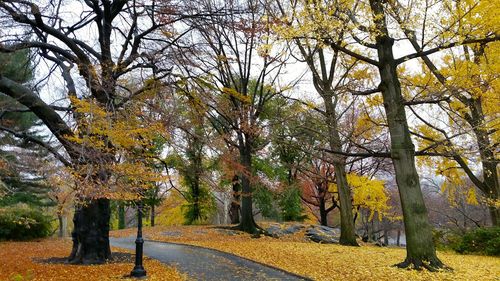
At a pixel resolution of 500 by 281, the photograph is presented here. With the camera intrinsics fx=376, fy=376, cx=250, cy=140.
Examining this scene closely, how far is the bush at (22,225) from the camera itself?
18984mm

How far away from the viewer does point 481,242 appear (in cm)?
1412

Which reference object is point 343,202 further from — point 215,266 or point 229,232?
point 215,266

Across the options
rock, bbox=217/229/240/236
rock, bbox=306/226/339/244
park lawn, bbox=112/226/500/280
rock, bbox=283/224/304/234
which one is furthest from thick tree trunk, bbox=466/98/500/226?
rock, bbox=217/229/240/236

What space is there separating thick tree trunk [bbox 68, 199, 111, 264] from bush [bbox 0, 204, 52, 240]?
9.02m

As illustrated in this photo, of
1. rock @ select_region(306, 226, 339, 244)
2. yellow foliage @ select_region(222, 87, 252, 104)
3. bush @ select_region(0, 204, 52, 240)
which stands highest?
yellow foliage @ select_region(222, 87, 252, 104)

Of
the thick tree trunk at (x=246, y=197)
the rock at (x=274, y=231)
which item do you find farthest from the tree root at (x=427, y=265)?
the rock at (x=274, y=231)

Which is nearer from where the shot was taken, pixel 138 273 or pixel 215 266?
pixel 138 273

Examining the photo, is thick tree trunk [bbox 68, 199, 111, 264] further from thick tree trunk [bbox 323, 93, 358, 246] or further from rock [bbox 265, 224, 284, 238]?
rock [bbox 265, 224, 284, 238]

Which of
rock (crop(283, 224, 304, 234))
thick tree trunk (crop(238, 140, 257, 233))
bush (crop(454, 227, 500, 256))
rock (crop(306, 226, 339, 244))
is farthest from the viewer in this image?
rock (crop(283, 224, 304, 234))

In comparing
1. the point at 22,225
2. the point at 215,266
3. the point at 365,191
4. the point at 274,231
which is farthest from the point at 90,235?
the point at 365,191

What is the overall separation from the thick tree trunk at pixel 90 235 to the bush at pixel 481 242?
13010 mm

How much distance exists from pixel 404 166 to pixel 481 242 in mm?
7665

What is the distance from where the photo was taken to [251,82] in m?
27.4

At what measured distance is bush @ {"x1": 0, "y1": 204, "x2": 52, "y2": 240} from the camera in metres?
19.0
